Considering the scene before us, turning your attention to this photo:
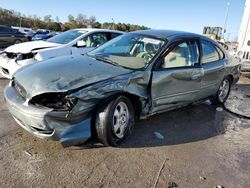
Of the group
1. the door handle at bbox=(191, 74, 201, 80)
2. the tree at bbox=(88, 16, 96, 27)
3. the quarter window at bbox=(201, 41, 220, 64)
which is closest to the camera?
the door handle at bbox=(191, 74, 201, 80)

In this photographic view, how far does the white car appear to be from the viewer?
5836mm

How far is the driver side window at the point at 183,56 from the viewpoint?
4062mm

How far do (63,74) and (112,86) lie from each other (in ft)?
2.10

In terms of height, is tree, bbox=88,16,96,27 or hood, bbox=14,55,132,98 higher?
hood, bbox=14,55,132,98

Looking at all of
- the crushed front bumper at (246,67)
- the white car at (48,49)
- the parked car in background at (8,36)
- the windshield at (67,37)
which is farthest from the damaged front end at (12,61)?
the parked car in background at (8,36)

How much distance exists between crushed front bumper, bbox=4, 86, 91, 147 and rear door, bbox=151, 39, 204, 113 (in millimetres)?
1255

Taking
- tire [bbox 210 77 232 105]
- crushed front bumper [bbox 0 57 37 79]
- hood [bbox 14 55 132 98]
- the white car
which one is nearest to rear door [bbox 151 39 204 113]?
hood [bbox 14 55 132 98]

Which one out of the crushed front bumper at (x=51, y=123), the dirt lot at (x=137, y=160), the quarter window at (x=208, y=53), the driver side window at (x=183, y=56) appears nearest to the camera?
the dirt lot at (x=137, y=160)

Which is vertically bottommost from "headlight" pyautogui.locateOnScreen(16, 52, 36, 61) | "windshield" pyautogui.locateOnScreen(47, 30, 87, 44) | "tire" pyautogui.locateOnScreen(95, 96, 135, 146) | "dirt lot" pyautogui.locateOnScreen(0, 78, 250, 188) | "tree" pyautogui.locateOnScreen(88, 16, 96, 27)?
"tree" pyautogui.locateOnScreen(88, 16, 96, 27)

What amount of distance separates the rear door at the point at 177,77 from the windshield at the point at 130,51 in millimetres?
231

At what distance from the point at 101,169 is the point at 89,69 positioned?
1306 millimetres

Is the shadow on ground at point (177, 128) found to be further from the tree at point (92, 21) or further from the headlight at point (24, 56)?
the tree at point (92, 21)

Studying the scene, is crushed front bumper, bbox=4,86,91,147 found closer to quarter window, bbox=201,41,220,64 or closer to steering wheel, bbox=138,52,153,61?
steering wheel, bbox=138,52,153,61

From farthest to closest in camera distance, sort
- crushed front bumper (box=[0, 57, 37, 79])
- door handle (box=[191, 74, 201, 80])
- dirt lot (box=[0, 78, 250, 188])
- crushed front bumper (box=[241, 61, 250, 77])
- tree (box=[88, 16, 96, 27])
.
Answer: tree (box=[88, 16, 96, 27])
crushed front bumper (box=[241, 61, 250, 77])
crushed front bumper (box=[0, 57, 37, 79])
door handle (box=[191, 74, 201, 80])
dirt lot (box=[0, 78, 250, 188])
